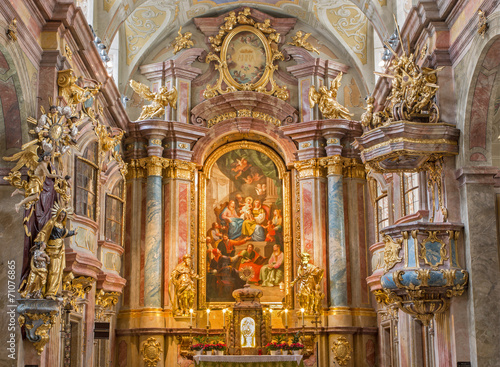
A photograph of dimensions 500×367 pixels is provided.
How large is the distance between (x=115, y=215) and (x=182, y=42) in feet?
17.8

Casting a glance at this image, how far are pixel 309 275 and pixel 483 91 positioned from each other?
763cm

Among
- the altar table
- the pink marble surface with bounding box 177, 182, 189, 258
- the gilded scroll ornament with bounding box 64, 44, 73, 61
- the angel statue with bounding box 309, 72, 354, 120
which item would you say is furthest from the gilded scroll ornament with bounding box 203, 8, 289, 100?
the altar table

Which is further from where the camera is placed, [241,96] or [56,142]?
[241,96]

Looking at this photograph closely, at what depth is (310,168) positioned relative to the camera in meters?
19.0

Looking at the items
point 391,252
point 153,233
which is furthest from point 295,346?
point 391,252

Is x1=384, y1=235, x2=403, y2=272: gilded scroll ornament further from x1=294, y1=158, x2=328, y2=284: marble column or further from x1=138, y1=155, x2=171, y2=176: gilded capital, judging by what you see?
x1=138, y1=155, x2=171, y2=176: gilded capital

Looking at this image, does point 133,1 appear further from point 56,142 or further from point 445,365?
point 445,365

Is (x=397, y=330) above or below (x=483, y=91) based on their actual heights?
below

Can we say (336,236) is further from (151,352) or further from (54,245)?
(54,245)

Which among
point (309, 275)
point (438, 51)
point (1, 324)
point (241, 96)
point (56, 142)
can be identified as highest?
point (241, 96)

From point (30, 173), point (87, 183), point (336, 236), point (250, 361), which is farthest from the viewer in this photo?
point (336, 236)

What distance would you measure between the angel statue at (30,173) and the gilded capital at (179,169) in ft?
24.2

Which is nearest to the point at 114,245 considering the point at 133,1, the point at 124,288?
the point at 124,288

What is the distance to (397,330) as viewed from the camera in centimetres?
1616
